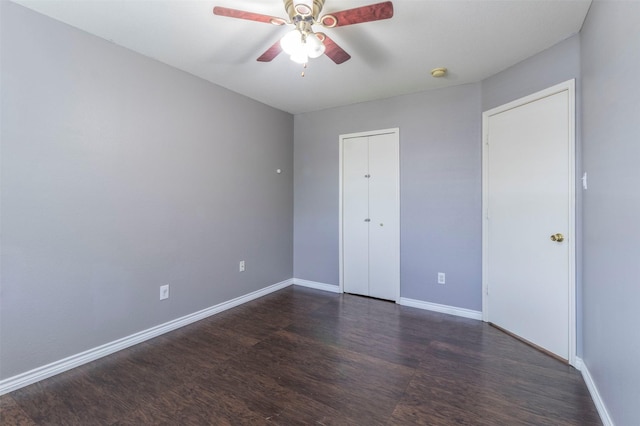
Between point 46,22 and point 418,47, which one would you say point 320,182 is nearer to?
point 418,47

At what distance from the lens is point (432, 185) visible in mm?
3287

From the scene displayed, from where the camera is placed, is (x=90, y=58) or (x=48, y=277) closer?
(x=48, y=277)

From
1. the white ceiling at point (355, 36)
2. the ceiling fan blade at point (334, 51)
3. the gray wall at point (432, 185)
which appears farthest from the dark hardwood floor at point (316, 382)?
the white ceiling at point (355, 36)

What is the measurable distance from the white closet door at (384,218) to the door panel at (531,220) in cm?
99

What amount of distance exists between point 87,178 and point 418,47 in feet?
9.02

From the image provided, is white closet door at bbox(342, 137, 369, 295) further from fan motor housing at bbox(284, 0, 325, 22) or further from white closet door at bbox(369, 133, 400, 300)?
fan motor housing at bbox(284, 0, 325, 22)

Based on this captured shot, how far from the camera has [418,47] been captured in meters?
2.36

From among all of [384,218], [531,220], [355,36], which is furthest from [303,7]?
[384,218]

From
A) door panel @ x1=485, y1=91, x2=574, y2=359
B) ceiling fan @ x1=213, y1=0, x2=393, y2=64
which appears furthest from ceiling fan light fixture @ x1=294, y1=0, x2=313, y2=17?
door panel @ x1=485, y1=91, x2=574, y2=359

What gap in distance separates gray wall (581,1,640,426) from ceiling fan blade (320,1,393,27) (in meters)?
1.07

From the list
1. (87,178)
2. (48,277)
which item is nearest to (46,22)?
(87,178)

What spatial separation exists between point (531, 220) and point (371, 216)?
1.68 meters

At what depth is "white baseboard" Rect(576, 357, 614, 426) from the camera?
5.17ft

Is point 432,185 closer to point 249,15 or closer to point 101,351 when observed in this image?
point 249,15
